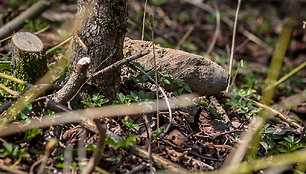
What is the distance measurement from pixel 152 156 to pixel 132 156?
14cm

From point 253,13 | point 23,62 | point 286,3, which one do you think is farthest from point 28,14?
point 286,3

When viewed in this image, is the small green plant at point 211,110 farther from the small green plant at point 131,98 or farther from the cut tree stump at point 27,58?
the cut tree stump at point 27,58

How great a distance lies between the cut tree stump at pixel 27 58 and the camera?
7.27ft

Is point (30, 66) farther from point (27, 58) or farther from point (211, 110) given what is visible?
point (211, 110)

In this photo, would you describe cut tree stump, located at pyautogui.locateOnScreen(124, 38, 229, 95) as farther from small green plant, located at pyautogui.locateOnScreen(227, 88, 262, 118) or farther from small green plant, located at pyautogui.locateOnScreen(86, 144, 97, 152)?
small green plant, located at pyautogui.locateOnScreen(86, 144, 97, 152)

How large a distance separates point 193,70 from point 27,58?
120cm

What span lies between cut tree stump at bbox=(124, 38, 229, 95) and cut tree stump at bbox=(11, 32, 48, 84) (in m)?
0.80

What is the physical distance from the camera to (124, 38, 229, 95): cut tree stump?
8.40 feet

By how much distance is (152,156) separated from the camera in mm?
1956

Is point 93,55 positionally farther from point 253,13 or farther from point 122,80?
point 253,13

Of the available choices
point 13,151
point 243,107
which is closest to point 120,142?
point 13,151

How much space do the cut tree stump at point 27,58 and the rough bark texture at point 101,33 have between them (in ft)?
0.87

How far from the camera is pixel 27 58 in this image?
7.29ft

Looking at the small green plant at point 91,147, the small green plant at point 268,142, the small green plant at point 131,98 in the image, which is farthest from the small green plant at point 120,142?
the small green plant at point 268,142
